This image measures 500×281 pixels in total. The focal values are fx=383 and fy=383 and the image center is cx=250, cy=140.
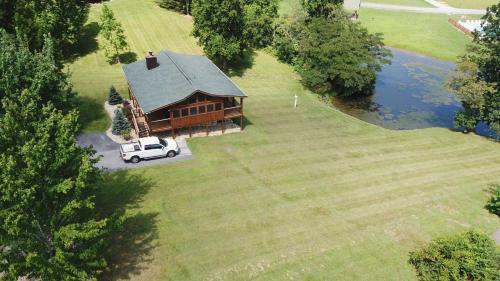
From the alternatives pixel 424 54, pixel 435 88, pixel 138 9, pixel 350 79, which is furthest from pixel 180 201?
pixel 424 54

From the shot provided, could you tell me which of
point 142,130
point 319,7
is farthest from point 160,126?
point 319,7

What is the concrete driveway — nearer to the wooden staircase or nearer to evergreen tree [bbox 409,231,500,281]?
the wooden staircase

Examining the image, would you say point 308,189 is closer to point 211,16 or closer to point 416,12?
point 211,16

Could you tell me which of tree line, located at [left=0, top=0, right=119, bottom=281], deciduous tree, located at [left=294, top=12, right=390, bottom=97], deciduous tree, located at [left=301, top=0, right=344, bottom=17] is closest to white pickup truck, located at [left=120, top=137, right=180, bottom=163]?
tree line, located at [left=0, top=0, right=119, bottom=281]

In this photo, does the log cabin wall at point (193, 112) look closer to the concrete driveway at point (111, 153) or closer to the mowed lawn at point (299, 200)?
the concrete driveway at point (111, 153)

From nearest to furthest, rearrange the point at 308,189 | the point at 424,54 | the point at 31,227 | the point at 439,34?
the point at 31,227, the point at 308,189, the point at 424,54, the point at 439,34
